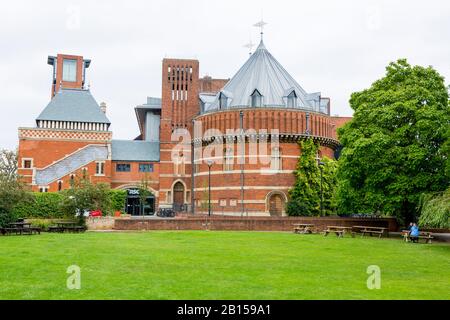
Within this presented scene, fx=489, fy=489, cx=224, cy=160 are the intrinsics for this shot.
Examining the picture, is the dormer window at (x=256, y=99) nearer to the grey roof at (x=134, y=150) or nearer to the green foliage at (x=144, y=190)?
the green foliage at (x=144, y=190)

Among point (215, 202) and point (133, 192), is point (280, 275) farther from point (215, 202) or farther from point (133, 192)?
point (133, 192)

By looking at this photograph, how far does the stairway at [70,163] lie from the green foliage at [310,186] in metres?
23.8

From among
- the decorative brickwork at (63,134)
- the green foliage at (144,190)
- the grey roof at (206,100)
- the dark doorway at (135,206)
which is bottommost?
the dark doorway at (135,206)

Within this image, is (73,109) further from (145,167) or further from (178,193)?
(178,193)

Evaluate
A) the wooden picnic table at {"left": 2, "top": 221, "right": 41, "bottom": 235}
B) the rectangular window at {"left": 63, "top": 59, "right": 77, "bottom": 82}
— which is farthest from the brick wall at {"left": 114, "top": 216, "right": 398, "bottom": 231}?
the rectangular window at {"left": 63, "top": 59, "right": 77, "bottom": 82}

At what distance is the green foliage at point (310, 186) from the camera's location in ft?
156

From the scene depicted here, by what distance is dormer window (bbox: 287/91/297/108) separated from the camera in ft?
170

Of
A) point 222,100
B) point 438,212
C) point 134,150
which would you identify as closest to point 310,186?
point 222,100

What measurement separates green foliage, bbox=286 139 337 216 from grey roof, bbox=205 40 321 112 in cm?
579

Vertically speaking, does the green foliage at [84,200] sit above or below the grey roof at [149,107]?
below

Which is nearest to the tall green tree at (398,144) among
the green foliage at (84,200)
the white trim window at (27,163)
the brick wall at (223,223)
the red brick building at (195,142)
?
the brick wall at (223,223)

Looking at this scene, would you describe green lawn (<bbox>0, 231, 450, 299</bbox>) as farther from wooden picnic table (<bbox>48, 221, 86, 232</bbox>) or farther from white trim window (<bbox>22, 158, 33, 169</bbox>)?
white trim window (<bbox>22, 158, 33, 169</bbox>)

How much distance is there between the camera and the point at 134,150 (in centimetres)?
6269

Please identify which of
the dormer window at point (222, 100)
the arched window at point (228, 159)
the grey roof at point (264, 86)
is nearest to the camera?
the arched window at point (228, 159)
